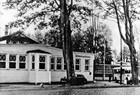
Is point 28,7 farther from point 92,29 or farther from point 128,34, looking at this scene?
point 92,29

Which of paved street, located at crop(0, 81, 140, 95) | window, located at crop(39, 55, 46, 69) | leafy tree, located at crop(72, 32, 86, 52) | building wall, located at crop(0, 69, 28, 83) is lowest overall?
paved street, located at crop(0, 81, 140, 95)

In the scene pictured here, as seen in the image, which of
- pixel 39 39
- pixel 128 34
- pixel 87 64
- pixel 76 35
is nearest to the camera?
pixel 128 34

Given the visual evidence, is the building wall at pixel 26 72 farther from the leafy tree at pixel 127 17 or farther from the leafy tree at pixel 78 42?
the leafy tree at pixel 78 42

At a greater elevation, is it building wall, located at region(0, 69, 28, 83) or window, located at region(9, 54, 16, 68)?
window, located at region(9, 54, 16, 68)

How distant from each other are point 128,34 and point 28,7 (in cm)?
1262

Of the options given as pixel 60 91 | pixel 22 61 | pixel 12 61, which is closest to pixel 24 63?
pixel 22 61

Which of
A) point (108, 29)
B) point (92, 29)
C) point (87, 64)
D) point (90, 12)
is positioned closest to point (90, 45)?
point (92, 29)

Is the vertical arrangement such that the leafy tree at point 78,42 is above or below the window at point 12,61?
above

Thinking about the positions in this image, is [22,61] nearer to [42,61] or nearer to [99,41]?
[42,61]

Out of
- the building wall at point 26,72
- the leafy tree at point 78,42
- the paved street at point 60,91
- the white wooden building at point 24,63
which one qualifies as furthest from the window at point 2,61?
the leafy tree at point 78,42

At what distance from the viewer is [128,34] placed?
3684cm

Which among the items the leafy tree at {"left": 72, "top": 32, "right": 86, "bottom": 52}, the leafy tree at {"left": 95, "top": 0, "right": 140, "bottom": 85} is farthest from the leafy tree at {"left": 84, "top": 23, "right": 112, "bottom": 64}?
the leafy tree at {"left": 95, "top": 0, "right": 140, "bottom": 85}

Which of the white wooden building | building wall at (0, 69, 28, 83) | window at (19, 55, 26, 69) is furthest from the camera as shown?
window at (19, 55, 26, 69)

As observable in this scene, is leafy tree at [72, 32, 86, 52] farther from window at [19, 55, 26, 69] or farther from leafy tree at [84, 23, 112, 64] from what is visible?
window at [19, 55, 26, 69]
